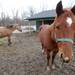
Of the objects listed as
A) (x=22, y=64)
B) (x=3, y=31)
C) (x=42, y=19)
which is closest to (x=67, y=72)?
(x=22, y=64)

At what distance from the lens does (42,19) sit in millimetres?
21125

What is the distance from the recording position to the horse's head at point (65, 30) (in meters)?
2.97

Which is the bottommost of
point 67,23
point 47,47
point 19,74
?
point 19,74

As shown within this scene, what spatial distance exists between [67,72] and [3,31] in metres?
6.76

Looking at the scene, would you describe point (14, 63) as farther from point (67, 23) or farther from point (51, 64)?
point (67, 23)

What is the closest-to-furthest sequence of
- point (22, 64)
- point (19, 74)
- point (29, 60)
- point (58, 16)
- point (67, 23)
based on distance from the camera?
point (67, 23) < point (58, 16) < point (19, 74) < point (22, 64) < point (29, 60)

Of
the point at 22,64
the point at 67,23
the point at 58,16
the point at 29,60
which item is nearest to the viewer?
the point at 67,23

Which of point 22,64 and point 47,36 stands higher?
point 47,36

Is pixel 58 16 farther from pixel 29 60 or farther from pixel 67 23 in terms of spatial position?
pixel 29 60

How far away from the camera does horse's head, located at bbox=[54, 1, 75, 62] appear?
9.74 feet

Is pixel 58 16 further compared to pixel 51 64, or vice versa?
pixel 51 64

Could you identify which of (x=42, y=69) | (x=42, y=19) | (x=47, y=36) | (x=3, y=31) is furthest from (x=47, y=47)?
(x=42, y=19)

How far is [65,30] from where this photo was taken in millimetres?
2963

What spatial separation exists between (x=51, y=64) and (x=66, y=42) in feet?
7.84
